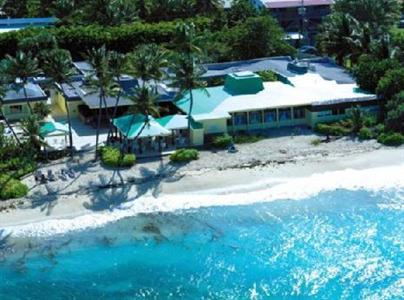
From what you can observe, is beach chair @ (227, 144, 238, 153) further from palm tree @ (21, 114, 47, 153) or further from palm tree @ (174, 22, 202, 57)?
palm tree @ (21, 114, 47, 153)

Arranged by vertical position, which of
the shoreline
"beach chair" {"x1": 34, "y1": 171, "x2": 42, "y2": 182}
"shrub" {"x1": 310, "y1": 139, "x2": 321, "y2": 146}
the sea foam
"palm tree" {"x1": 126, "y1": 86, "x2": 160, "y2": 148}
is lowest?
the sea foam

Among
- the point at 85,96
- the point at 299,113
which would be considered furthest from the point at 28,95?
the point at 299,113

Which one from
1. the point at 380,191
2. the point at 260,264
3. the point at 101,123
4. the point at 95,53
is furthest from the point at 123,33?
the point at 260,264

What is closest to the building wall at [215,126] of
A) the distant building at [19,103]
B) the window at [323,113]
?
the window at [323,113]

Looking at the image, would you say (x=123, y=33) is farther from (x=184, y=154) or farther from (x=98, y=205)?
(x=98, y=205)

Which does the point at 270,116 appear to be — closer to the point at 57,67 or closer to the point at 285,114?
the point at 285,114

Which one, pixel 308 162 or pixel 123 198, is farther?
pixel 308 162

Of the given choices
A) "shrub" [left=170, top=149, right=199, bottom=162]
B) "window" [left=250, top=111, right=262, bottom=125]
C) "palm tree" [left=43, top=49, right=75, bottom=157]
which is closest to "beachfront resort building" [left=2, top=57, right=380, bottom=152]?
"window" [left=250, top=111, right=262, bottom=125]
